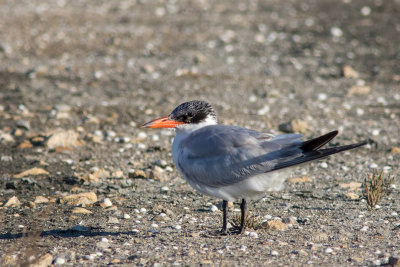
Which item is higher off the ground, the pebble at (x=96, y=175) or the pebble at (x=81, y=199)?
the pebble at (x=96, y=175)

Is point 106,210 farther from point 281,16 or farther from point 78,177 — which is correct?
point 281,16

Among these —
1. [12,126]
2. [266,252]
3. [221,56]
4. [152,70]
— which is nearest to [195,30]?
[221,56]

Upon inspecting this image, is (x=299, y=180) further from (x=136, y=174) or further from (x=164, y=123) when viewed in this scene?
(x=164, y=123)

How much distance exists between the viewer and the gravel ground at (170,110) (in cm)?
512

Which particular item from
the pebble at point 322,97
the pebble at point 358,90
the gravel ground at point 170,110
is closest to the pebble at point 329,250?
the gravel ground at point 170,110

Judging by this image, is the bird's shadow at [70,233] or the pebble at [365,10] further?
the pebble at [365,10]

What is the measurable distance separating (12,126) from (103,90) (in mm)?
2222

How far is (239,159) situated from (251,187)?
27 centimetres

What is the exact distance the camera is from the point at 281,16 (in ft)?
52.0

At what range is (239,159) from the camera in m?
5.03

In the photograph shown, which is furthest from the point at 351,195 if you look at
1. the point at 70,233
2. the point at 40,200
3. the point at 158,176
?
the point at 40,200

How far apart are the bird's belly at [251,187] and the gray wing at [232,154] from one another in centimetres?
6

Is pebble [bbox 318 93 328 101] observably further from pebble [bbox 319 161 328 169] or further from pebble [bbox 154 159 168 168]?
pebble [bbox 154 159 168 168]

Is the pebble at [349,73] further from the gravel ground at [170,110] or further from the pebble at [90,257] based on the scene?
the pebble at [90,257]
